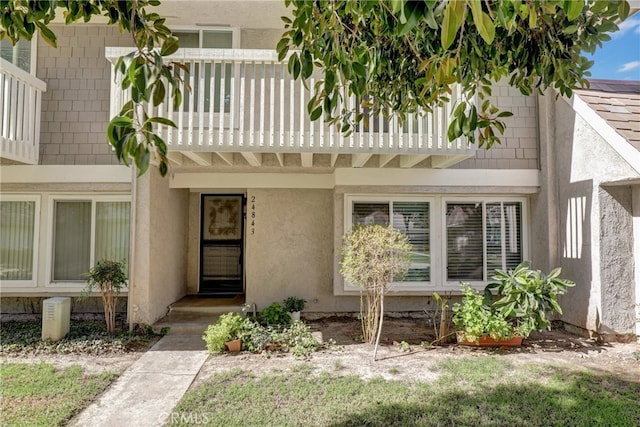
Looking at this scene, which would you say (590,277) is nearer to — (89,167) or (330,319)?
(330,319)

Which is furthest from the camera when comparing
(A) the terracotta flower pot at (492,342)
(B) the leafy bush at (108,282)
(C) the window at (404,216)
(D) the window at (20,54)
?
(C) the window at (404,216)

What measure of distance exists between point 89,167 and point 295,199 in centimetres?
439

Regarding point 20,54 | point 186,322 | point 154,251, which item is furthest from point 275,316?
point 20,54

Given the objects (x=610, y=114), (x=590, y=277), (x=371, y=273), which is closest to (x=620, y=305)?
(x=590, y=277)

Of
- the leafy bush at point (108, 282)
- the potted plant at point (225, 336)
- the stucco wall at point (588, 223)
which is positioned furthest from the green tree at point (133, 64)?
the stucco wall at point (588, 223)

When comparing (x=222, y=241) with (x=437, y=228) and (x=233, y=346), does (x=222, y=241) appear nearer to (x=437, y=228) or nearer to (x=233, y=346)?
(x=233, y=346)

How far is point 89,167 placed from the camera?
25.6ft

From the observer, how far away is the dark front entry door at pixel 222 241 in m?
10.6

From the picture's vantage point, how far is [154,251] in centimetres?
771

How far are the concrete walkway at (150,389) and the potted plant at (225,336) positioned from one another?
247 millimetres

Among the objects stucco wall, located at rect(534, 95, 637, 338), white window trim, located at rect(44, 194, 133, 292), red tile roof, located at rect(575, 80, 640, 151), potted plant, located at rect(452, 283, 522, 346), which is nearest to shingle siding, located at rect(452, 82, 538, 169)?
stucco wall, located at rect(534, 95, 637, 338)

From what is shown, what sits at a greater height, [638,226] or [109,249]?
[638,226]

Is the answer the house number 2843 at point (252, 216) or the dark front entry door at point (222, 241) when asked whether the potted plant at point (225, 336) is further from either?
the dark front entry door at point (222, 241)

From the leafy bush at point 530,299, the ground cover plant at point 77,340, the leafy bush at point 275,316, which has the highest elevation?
the leafy bush at point 530,299
